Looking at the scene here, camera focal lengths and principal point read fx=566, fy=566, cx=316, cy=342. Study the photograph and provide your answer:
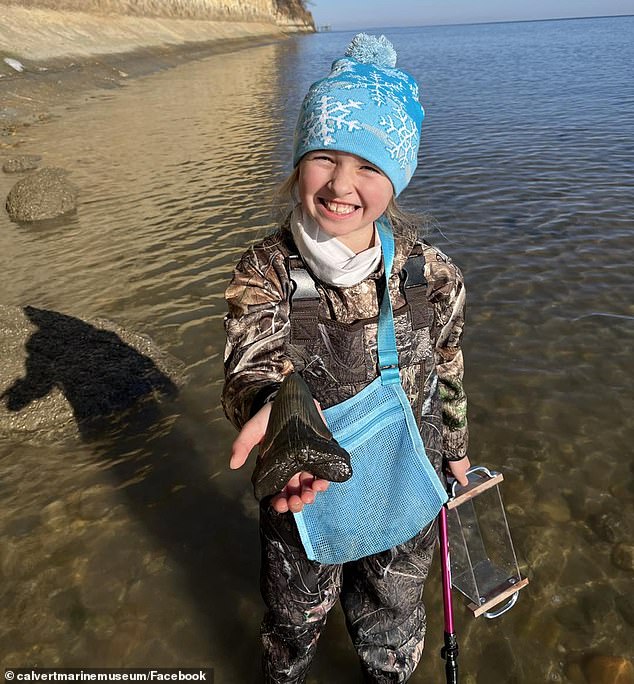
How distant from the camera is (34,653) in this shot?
3586 mm

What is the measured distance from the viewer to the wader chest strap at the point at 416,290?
252cm

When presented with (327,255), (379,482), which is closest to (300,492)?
(379,482)

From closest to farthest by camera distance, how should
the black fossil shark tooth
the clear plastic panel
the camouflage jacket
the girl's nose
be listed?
the black fossil shark tooth
the girl's nose
the camouflage jacket
the clear plastic panel

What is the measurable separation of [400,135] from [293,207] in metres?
0.59

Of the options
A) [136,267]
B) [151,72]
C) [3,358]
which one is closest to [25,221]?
[136,267]

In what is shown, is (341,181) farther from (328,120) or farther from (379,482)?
(379,482)

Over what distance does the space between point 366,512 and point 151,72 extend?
41.8 m

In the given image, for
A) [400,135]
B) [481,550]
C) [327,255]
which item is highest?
[400,135]

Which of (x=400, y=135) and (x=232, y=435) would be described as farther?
(x=232, y=435)

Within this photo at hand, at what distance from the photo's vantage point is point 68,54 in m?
33.6

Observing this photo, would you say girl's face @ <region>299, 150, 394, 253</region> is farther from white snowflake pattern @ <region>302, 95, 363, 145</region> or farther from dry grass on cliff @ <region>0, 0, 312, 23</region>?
dry grass on cliff @ <region>0, 0, 312, 23</region>

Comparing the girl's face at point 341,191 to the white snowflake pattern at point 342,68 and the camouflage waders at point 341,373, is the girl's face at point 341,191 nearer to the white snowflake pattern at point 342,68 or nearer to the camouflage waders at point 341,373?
the camouflage waders at point 341,373

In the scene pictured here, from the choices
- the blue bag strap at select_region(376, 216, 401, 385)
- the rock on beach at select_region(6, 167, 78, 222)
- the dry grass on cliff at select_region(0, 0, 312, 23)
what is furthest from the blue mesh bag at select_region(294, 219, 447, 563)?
the dry grass on cliff at select_region(0, 0, 312, 23)

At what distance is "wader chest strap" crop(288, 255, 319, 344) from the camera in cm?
240
